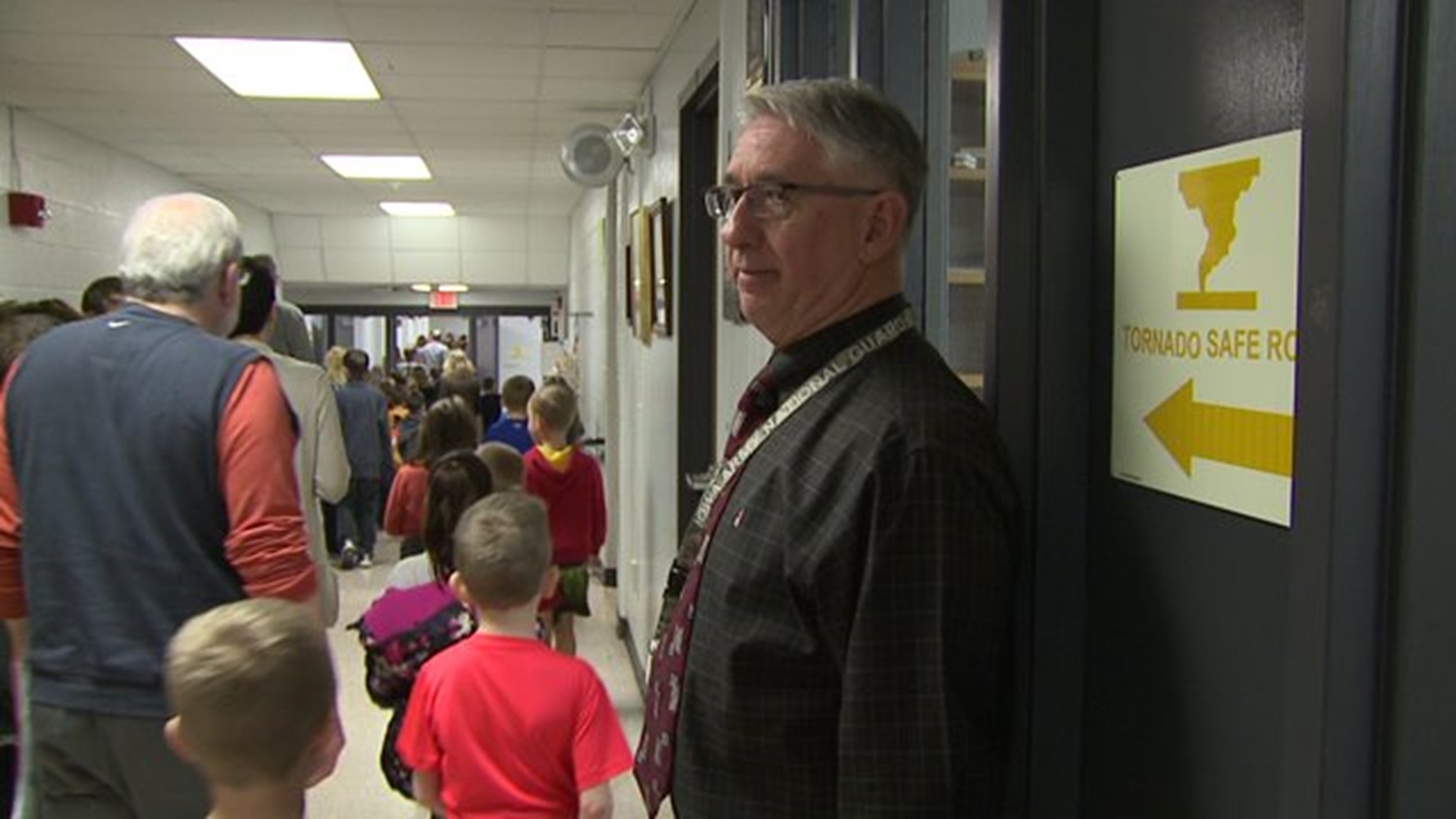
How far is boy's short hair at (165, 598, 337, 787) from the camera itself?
1364 mm

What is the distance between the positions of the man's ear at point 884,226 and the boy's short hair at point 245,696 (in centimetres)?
82

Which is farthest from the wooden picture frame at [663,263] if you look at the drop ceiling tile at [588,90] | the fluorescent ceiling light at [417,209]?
the fluorescent ceiling light at [417,209]

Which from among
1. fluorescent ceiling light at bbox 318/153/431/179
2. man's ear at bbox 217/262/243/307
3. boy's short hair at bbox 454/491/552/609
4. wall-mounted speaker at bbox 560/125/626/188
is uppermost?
fluorescent ceiling light at bbox 318/153/431/179

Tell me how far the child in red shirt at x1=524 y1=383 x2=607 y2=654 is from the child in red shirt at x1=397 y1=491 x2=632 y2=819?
230 centimetres

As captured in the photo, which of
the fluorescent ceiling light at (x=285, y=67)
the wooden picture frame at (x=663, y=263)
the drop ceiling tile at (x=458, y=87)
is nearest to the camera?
the wooden picture frame at (x=663, y=263)

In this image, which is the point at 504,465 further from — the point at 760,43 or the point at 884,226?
the point at 884,226

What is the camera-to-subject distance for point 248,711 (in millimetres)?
1366

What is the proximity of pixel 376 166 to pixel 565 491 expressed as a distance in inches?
189

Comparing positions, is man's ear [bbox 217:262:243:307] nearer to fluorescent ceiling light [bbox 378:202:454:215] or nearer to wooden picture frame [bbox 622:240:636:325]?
wooden picture frame [bbox 622:240:636:325]

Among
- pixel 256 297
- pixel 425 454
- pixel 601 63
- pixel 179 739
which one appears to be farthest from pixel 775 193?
pixel 601 63

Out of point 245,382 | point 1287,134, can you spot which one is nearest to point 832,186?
point 1287,134

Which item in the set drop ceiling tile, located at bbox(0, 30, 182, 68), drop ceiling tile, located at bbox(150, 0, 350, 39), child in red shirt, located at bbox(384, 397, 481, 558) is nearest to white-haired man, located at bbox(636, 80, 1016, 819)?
child in red shirt, located at bbox(384, 397, 481, 558)

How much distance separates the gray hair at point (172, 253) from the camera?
6.37ft

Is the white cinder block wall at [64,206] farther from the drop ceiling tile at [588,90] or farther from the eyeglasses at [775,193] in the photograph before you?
the eyeglasses at [775,193]
